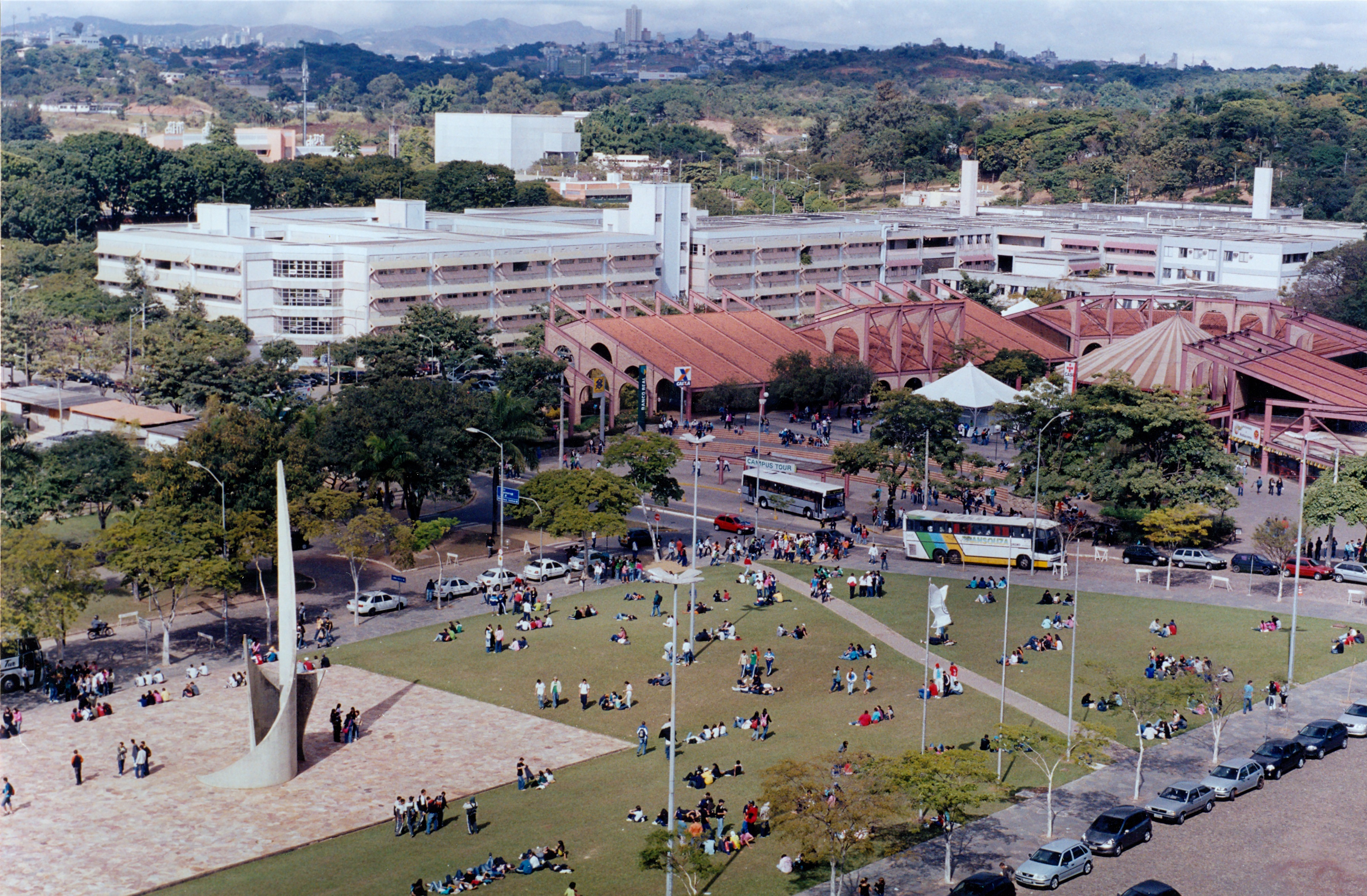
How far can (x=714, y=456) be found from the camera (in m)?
84.9

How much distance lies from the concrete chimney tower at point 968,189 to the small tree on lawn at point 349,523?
4138 inches

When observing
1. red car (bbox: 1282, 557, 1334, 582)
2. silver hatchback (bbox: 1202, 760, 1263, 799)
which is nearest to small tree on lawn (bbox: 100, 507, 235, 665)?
silver hatchback (bbox: 1202, 760, 1263, 799)

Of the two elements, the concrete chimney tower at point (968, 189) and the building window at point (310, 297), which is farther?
the concrete chimney tower at point (968, 189)

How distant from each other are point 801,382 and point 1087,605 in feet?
123

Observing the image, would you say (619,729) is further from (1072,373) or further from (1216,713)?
(1072,373)

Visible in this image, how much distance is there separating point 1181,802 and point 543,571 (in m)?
29.8

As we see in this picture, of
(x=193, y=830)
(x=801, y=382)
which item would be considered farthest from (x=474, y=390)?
(x=193, y=830)

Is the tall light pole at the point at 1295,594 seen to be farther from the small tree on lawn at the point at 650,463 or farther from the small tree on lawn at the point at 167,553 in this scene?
the small tree on lawn at the point at 167,553

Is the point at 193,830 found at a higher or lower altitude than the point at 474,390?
lower

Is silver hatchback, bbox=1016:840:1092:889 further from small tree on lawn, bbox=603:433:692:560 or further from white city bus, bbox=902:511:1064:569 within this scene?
small tree on lawn, bbox=603:433:692:560

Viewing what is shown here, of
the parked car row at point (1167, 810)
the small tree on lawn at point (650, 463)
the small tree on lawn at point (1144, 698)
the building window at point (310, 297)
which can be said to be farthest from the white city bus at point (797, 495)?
the building window at point (310, 297)

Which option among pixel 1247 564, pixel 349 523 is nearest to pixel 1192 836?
pixel 1247 564

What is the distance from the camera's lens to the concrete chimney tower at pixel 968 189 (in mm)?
153750

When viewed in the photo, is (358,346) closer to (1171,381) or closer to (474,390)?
(474,390)
